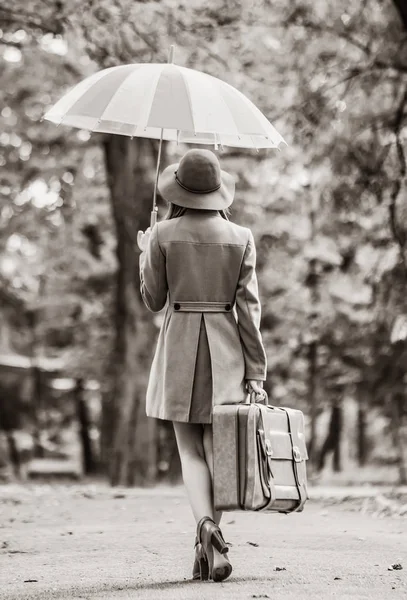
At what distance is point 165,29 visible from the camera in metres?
12.5

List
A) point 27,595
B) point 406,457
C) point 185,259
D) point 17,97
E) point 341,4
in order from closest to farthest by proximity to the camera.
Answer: point 27,595 → point 185,259 → point 341,4 → point 17,97 → point 406,457

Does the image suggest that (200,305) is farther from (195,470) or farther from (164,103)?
(164,103)

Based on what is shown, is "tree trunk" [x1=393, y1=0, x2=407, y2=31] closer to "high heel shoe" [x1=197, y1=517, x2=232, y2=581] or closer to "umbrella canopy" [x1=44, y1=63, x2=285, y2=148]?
"umbrella canopy" [x1=44, y1=63, x2=285, y2=148]

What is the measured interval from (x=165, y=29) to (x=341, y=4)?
2441 millimetres

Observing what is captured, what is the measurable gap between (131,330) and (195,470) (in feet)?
34.1

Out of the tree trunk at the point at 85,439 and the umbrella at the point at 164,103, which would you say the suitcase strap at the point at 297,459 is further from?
the tree trunk at the point at 85,439

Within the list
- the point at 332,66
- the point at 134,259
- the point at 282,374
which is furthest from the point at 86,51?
the point at 282,374

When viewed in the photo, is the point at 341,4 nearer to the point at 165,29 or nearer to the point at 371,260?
the point at 165,29

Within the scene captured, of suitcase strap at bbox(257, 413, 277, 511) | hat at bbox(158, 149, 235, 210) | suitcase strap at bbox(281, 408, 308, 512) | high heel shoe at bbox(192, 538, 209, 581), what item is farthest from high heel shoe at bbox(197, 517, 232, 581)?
hat at bbox(158, 149, 235, 210)

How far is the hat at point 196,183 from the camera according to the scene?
5.71 meters

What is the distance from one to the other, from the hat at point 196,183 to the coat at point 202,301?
0.08 metres

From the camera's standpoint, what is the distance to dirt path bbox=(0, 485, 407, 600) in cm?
513

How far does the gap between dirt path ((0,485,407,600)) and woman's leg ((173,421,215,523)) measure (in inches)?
14.7

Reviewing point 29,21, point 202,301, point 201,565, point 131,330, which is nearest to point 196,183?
point 202,301
